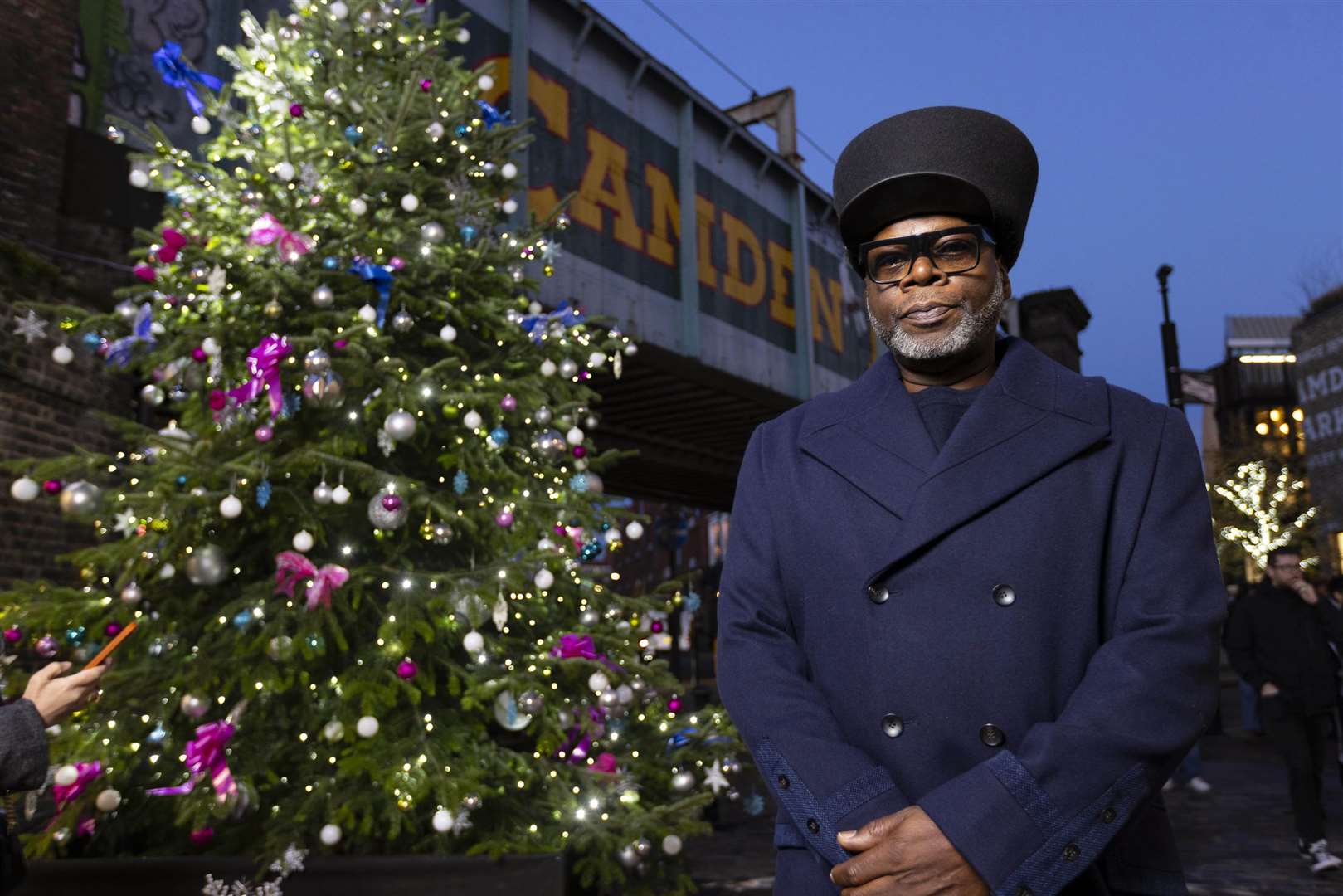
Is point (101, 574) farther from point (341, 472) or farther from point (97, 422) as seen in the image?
point (97, 422)

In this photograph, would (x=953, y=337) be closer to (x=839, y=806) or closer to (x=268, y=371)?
(x=839, y=806)

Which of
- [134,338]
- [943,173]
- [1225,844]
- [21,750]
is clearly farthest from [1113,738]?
[1225,844]

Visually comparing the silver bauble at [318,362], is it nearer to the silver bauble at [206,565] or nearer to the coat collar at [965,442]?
the silver bauble at [206,565]

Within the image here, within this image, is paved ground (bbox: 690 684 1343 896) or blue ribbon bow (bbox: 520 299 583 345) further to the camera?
paved ground (bbox: 690 684 1343 896)

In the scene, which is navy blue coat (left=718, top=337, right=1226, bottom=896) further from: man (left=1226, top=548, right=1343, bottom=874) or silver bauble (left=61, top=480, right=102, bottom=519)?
man (left=1226, top=548, right=1343, bottom=874)

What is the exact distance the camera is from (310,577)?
4828 millimetres

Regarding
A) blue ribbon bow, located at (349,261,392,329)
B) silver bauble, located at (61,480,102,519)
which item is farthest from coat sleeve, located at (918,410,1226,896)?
blue ribbon bow, located at (349,261,392,329)

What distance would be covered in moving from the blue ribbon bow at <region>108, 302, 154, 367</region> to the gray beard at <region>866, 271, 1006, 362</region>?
472 centimetres

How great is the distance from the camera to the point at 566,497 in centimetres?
584

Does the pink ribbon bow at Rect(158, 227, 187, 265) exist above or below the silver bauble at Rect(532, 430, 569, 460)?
above

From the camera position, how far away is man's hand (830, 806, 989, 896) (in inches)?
62.3

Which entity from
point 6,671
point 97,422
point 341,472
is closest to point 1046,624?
point 341,472

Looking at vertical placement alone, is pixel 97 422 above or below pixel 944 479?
above

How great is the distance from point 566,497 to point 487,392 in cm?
76
